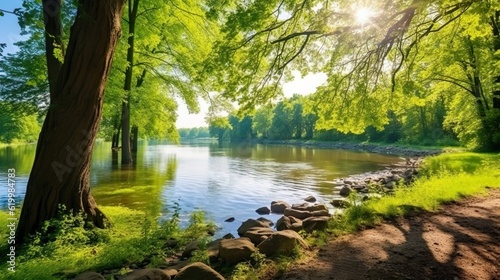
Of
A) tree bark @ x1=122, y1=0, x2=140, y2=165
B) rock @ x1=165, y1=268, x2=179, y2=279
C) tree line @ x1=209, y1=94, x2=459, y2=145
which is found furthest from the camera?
tree bark @ x1=122, y1=0, x2=140, y2=165

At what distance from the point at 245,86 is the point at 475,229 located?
8.03 metres

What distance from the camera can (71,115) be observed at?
6422 millimetres

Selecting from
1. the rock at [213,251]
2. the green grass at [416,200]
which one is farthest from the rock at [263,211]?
the rock at [213,251]

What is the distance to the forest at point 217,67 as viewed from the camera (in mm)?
6457

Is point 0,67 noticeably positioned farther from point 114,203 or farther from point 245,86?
point 245,86

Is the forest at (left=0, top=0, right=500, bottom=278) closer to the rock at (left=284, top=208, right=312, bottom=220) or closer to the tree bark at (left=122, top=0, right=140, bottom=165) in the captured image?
the tree bark at (left=122, top=0, right=140, bottom=165)

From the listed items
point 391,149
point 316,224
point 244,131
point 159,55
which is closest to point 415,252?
point 316,224

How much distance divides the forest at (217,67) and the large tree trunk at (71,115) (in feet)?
0.07

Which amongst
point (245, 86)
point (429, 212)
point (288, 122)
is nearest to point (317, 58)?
point (245, 86)

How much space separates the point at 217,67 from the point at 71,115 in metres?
5.67

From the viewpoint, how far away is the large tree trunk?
6.27 metres

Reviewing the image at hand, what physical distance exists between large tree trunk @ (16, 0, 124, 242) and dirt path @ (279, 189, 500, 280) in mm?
5045

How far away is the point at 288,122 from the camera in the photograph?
333 feet

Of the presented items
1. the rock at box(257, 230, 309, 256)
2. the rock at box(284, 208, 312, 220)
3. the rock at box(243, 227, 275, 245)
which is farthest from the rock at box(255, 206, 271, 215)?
→ the rock at box(257, 230, 309, 256)
